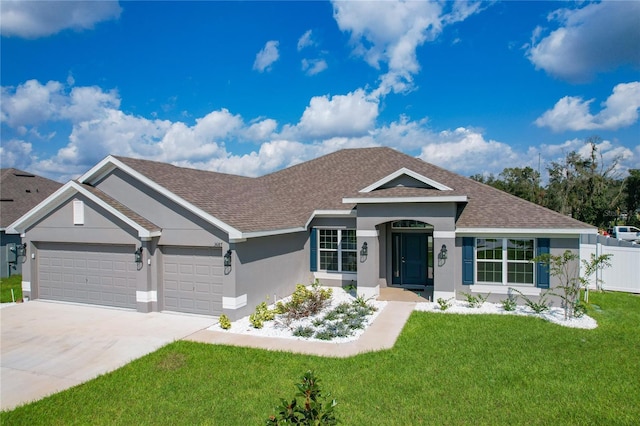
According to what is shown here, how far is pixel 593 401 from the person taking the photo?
269 inches

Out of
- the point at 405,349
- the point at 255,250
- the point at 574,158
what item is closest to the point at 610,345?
the point at 405,349

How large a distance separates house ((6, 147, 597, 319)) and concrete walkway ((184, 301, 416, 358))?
4.99 ft

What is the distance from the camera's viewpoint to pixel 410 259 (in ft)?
54.0

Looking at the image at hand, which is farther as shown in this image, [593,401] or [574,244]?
[574,244]

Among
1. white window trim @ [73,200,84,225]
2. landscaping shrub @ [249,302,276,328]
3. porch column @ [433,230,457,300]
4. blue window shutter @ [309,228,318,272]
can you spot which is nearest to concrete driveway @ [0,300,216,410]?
landscaping shrub @ [249,302,276,328]

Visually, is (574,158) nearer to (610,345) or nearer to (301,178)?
(301,178)

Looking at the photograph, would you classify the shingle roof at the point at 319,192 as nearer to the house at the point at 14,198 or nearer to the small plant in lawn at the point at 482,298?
the small plant in lawn at the point at 482,298

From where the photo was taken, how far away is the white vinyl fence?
15762 mm

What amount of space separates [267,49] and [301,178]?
6.60m

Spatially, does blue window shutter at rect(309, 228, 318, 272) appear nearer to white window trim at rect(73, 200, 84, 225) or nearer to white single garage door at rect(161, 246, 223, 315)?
white single garage door at rect(161, 246, 223, 315)

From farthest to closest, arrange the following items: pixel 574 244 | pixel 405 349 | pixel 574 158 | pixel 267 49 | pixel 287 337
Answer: pixel 574 158, pixel 267 49, pixel 574 244, pixel 287 337, pixel 405 349

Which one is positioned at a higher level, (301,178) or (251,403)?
(301,178)

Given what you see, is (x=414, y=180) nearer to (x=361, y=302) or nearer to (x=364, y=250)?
(x=364, y=250)

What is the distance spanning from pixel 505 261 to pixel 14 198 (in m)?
27.9
